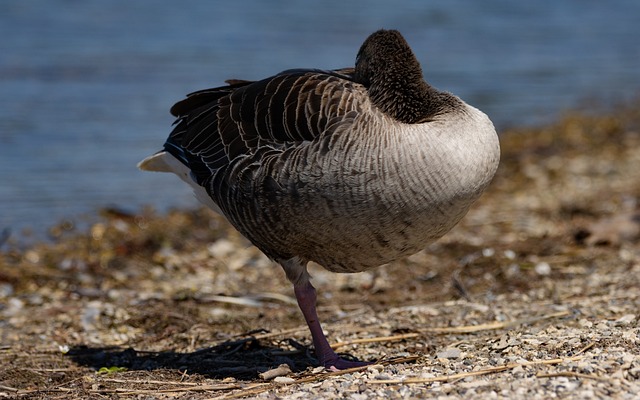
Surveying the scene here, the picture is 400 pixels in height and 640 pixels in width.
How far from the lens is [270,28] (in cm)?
2120

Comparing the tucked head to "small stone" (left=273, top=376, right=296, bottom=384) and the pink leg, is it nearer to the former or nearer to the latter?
the pink leg

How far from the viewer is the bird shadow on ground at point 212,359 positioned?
602 centimetres

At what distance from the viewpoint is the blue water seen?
12.0 meters

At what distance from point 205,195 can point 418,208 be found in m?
1.90

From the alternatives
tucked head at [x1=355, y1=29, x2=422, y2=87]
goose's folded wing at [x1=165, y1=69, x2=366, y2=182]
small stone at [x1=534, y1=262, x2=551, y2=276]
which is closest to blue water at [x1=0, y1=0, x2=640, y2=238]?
goose's folded wing at [x1=165, y1=69, x2=366, y2=182]

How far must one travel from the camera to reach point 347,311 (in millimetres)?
7441

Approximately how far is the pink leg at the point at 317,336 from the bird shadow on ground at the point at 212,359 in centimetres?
21

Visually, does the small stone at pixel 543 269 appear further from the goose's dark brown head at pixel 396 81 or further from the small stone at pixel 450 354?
the goose's dark brown head at pixel 396 81

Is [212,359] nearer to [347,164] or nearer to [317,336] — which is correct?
[317,336]

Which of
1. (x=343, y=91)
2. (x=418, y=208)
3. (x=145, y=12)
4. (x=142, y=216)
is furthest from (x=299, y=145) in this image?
(x=145, y=12)

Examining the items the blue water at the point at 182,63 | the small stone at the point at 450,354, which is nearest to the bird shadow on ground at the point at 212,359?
the small stone at the point at 450,354

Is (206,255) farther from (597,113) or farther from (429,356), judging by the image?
(597,113)

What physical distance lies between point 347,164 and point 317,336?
133 centimetres

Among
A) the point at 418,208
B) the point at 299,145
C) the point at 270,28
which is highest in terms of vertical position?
the point at 270,28
